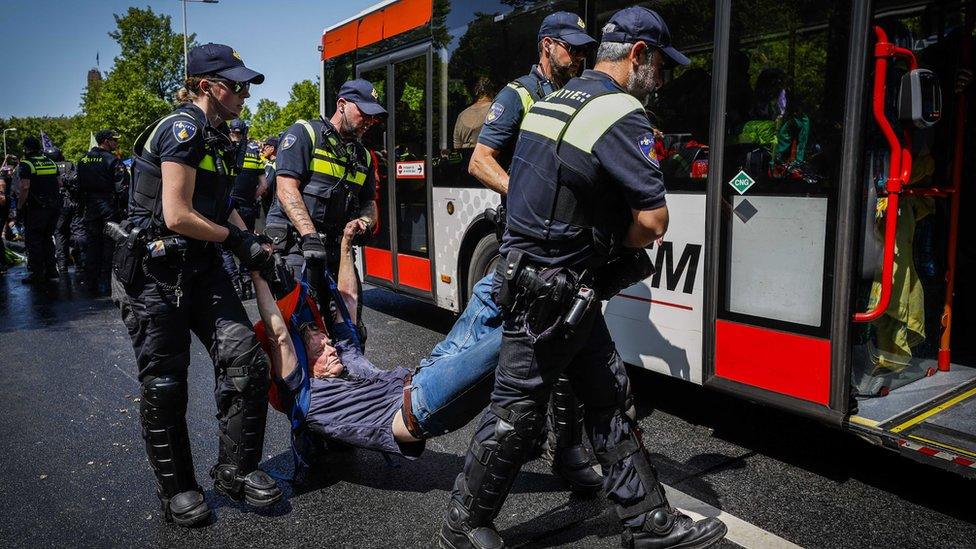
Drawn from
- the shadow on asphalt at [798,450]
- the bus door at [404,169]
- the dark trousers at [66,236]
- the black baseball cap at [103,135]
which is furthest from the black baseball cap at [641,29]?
the dark trousers at [66,236]

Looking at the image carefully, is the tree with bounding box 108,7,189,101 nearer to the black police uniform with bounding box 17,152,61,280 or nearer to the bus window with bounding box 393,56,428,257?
the black police uniform with bounding box 17,152,61,280

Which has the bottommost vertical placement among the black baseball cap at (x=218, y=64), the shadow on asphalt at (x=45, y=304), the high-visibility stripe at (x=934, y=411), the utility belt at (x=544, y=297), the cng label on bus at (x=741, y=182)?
the shadow on asphalt at (x=45, y=304)

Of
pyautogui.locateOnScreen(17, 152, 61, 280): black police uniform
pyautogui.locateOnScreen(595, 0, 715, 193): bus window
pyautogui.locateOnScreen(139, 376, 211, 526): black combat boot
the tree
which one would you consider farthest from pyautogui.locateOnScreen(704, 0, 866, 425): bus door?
the tree

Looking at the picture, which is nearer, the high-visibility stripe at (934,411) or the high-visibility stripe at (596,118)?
the high-visibility stripe at (596,118)

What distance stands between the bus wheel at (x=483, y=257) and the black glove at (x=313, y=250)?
1.73 meters

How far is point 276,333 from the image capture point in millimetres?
3447

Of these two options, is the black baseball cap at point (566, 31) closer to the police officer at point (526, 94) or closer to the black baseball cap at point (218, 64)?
the police officer at point (526, 94)

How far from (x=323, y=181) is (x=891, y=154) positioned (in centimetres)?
299

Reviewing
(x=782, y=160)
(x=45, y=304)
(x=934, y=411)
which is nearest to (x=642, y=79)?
(x=782, y=160)

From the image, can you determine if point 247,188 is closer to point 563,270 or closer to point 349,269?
point 349,269

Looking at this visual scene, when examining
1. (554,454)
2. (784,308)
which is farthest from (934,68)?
(554,454)

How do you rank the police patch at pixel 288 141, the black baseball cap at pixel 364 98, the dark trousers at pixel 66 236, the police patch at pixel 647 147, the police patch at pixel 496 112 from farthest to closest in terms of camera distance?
the dark trousers at pixel 66 236
the police patch at pixel 288 141
the black baseball cap at pixel 364 98
the police patch at pixel 496 112
the police patch at pixel 647 147

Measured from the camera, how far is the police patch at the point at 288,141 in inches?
168

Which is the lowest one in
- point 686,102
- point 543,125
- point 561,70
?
A: point 543,125
